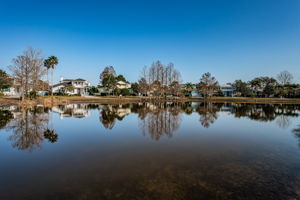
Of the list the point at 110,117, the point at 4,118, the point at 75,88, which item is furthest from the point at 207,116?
the point at 75,88

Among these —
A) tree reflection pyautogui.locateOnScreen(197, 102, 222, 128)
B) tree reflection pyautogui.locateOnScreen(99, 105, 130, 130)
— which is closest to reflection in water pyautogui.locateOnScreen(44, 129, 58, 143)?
tree reflection pyautogui.locateOnScreen(99, 105, 130, 130)

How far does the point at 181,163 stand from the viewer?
7430 millimetres

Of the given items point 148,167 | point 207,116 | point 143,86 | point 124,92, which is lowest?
point 148,167

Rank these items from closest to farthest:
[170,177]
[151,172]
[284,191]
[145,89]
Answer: [284,191], [170,177], [151,172], [145,89]

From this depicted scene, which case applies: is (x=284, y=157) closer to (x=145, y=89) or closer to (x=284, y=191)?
(x=284, y=191)

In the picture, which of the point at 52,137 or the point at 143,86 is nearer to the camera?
the point at 52,137

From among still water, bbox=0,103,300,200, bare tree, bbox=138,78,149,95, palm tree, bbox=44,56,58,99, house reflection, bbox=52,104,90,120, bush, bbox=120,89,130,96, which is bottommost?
still water, bbox=0,103,300,200

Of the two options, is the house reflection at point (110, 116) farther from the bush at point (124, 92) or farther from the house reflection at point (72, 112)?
the bush at point (124, 92)

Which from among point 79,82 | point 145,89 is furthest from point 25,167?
point 79,82

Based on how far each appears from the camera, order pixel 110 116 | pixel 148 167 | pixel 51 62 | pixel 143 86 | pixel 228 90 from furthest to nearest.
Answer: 1. pixel 228 90
2. pixel 143 86
3. pixel 51 62
4. pixel 110 116
5. pixel 148 167

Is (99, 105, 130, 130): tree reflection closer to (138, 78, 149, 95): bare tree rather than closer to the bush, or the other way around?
(138, 78, 149, 95): bare tree

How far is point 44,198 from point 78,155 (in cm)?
371

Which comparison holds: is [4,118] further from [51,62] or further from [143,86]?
[143,86]

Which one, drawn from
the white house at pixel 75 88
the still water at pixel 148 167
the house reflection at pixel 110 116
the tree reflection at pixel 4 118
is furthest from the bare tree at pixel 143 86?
the still water at pixel 148 167
